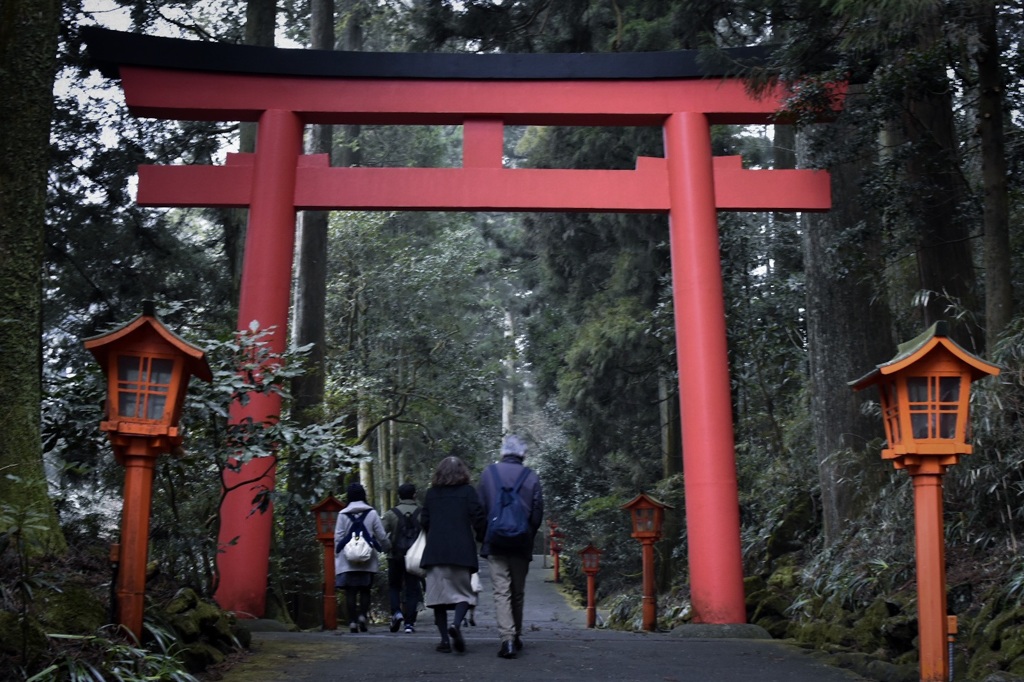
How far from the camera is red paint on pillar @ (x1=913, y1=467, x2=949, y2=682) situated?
5316mm

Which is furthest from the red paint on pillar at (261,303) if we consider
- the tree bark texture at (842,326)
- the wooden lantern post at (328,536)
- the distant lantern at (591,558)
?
the distant lantern at (591,558)

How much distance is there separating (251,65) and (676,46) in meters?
5.60

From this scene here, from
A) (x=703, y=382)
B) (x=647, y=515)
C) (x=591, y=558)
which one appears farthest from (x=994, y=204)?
(x=591, y=558)

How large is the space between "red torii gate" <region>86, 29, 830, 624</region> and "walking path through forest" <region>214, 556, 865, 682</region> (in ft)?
8.05

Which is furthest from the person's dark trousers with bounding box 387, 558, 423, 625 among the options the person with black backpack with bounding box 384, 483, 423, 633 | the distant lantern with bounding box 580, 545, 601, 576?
the distant lantern with bounding box 580, 545, 601, 576

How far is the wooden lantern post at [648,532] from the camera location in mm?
11242

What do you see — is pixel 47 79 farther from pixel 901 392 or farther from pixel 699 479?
pixel 699 479

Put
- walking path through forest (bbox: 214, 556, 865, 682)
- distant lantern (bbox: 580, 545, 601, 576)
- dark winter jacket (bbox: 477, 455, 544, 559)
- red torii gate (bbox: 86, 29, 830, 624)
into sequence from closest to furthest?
walking path through forest (bbox: 214, 556, 865, 682), dark winter jacket (bbox: 477, 455, 544, 559), red torii gate (bbox: 86, 29, 830, 624), distant lantern (bbox: 580, 545, 601, 576)

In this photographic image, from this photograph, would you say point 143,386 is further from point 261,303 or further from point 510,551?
point 261,303

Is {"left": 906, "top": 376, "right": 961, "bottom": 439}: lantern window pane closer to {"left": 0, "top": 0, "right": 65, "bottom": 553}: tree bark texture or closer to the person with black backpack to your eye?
{"left": 0, "top": 0, "right": 65, "bottom": 553}: tree bark texture

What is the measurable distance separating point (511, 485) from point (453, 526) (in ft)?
1.53

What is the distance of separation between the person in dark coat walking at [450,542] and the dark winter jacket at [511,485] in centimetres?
8

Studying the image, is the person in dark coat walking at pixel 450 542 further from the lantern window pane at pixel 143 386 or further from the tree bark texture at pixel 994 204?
the tree bark texture at pixel 994 204

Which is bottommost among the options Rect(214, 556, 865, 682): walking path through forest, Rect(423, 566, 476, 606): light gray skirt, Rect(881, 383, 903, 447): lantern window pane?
Rect(214, 556, 865, 682): walking path through forest
